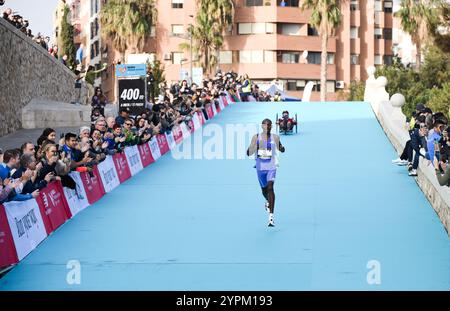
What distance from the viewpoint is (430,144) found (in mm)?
21266

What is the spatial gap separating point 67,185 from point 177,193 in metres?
5.37

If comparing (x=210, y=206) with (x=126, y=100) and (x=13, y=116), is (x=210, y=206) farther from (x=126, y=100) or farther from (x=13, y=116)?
(x=13, y=116)

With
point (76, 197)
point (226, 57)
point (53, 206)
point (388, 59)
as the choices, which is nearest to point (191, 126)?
point (76, 197)

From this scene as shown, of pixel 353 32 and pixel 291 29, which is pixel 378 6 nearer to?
pixel 353 32

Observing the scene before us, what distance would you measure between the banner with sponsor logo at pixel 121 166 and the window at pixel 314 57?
7466cm

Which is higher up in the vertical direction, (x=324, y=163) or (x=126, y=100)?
(x=126, y=100)

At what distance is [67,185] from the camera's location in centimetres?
1862

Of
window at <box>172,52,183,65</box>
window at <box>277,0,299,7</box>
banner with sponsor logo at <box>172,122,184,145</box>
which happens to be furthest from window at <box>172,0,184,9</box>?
banner with sponsor logo at <box>172,122,184,145</box>

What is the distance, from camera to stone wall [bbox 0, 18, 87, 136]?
106ft

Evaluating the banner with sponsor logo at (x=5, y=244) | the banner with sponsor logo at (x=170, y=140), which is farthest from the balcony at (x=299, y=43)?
the banner with sponsor logo at (x=5, y=244)

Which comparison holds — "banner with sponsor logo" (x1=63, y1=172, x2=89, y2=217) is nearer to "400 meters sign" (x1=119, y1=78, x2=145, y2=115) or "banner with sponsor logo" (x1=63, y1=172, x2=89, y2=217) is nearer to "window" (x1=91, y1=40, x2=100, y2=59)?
"400 meters sign" (x1=119, y1=78, x2=145, y2=115)

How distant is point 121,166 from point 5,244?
11992 mm
